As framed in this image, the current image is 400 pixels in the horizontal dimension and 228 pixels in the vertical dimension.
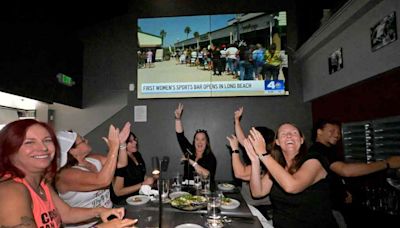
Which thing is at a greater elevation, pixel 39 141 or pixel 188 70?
pixel 188 70

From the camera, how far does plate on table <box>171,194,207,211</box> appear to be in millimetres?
2006

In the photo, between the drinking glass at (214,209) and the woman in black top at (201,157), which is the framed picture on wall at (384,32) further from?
the woman in black top at (201,157)

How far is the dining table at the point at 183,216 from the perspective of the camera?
1.65 m

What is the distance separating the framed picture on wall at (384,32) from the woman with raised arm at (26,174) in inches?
86.9

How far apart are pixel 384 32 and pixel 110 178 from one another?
7.49 feet

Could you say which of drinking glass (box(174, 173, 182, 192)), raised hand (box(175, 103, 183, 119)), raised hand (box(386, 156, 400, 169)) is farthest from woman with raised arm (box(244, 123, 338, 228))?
raised hand (box(175, 103, 183, 119))

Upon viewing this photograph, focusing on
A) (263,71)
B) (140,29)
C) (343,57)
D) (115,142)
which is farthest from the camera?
(140,29)

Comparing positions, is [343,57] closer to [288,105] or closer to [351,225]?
[288,105]

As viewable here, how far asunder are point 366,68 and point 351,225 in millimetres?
1411

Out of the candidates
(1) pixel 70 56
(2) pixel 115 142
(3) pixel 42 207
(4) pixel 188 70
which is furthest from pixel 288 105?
(3) pixel 42 207

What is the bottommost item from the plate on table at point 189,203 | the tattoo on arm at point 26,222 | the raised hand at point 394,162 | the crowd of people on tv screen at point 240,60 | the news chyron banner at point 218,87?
the plate on table at point 189,203

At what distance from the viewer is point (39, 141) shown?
1.28 metres

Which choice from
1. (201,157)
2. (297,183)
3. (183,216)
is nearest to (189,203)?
(183,216)

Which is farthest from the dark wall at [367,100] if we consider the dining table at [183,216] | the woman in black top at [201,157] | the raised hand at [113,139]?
the raised hand at [113,139]
